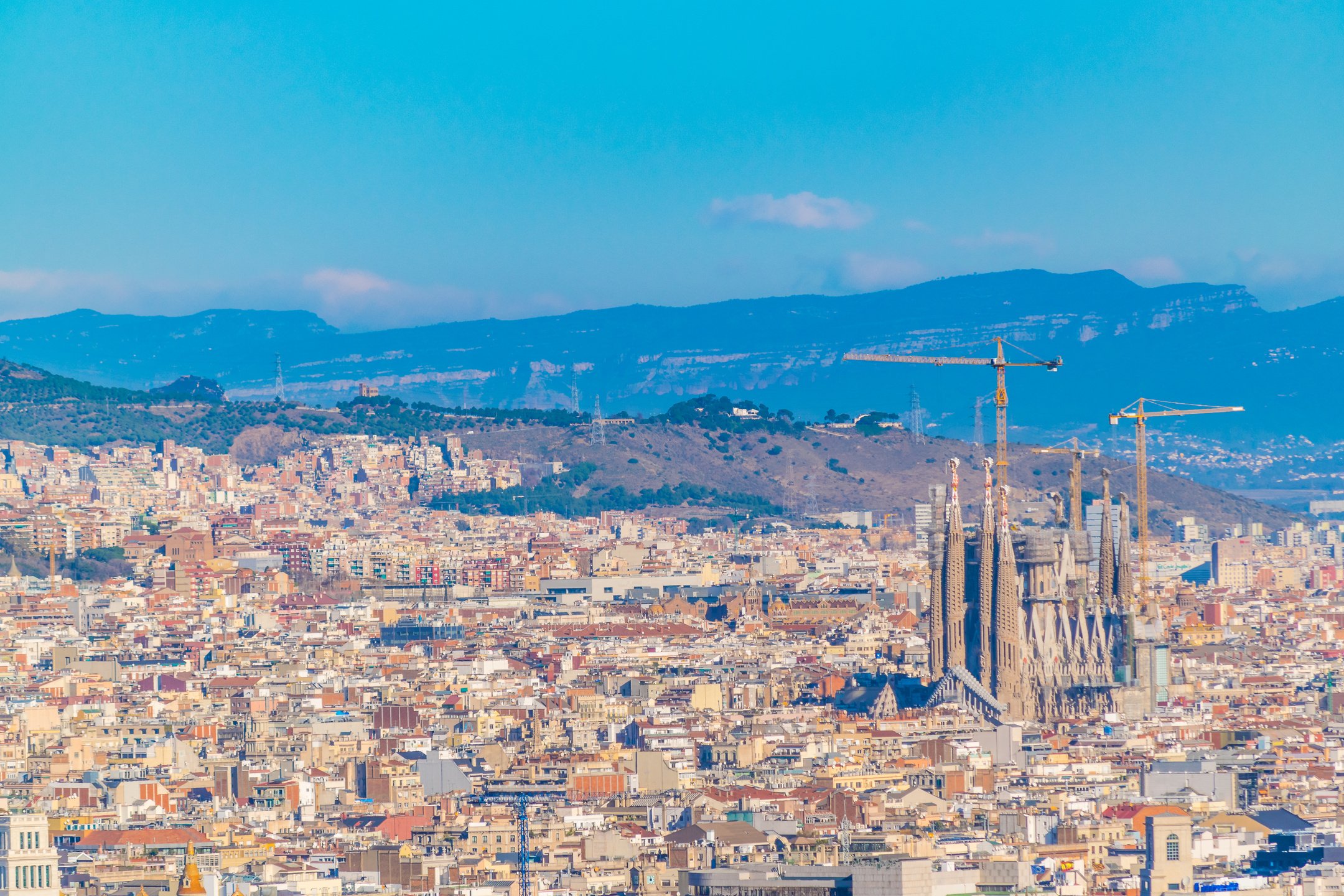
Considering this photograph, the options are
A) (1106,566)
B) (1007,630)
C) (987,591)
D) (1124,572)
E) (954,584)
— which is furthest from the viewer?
(1106,566)

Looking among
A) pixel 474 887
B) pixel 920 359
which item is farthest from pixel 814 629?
pixel 474 887

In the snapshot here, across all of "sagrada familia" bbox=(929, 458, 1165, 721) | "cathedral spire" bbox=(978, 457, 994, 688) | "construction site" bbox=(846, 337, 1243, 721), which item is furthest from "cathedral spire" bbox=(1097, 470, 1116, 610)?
"cathedral spire" bbox=(978, 457, 994, 688)

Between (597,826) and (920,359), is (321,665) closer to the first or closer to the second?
(920,359)

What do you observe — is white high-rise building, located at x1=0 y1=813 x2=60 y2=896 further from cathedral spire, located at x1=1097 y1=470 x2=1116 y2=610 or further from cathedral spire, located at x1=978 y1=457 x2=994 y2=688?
cathedral spire, located at x1=1097 y1=470 x2=1116 y2=610

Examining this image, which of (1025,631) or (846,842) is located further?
(1025,631)

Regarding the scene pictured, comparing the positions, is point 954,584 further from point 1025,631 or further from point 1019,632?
point 1019,632

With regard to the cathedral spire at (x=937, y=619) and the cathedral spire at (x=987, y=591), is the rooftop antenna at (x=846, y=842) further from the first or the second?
the cathedral spire at (x=937, y=619)

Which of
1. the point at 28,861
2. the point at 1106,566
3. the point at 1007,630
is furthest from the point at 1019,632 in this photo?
the point at 28,861
